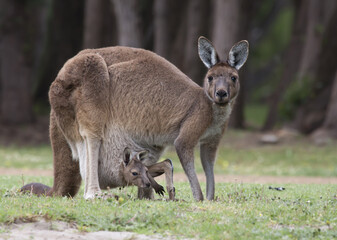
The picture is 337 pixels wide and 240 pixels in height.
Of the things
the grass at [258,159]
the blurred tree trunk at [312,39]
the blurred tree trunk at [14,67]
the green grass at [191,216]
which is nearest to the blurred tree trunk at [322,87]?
the blurred tree trunk at [312,39]

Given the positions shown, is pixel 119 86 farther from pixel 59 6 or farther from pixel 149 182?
pixel 59 6

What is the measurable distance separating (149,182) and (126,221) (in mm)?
1373

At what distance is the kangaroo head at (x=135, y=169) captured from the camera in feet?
21.4

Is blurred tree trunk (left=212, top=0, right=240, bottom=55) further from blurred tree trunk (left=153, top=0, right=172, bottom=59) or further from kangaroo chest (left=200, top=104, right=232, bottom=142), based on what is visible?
kangaroo chest (left=200, top=104, right=232, bottom=142)

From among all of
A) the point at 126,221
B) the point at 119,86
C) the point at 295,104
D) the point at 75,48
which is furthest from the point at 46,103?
the point at 126,221

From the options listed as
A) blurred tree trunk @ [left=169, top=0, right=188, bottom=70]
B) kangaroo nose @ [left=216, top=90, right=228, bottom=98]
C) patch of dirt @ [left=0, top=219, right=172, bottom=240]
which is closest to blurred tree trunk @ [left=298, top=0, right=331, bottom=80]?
blurred tree trunk @ [left=169, top=0, right=188, bottom=70]

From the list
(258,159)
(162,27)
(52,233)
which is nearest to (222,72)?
(52,233)

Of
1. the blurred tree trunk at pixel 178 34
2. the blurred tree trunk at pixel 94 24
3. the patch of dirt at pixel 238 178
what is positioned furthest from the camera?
the blurred tree trunk at pixel 178 34

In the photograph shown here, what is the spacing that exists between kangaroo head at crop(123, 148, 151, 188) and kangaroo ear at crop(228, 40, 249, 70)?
54.0 inches

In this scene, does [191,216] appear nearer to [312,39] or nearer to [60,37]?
[312,39]

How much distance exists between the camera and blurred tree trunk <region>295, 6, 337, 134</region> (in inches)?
671

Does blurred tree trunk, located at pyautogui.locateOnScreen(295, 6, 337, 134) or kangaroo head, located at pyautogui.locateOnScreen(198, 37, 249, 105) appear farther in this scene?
blurred tree trunk, located at pyautogui.locateOnScreen(295, 6, 337, 134)

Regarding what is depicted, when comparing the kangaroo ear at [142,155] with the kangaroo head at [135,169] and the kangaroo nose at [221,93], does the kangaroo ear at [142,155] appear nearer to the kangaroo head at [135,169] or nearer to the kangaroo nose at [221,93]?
the kangaroo head at [135,169]

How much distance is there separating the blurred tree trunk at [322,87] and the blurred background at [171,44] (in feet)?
0.09
